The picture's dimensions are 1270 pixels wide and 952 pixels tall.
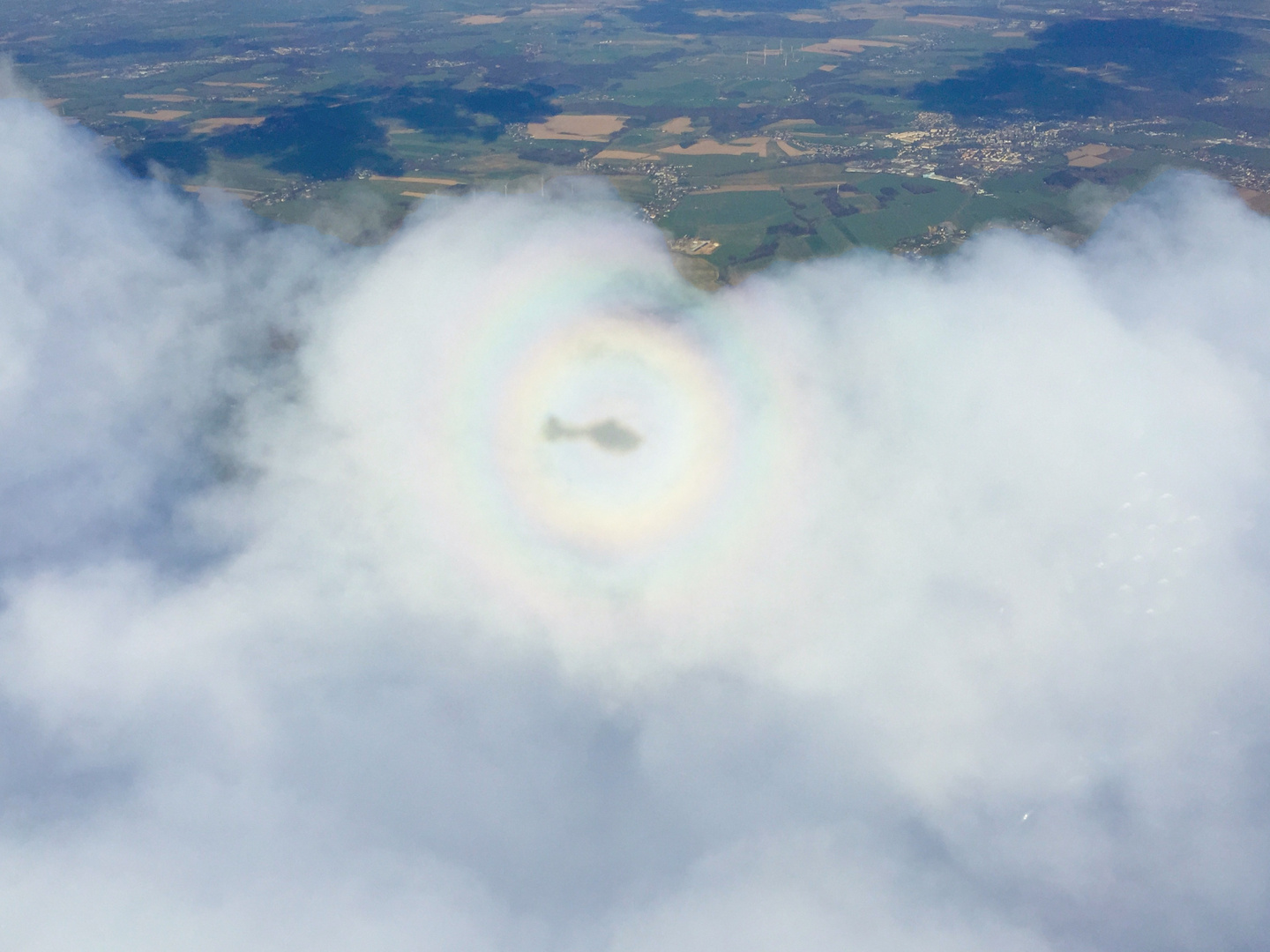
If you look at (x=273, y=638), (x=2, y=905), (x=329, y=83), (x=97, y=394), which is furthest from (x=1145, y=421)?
(x=329, y=83)

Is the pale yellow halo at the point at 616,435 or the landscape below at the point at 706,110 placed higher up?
the landscape below at the point at 706,110

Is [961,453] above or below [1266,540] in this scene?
above

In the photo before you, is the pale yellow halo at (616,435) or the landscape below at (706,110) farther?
the landscape below at (706,110)

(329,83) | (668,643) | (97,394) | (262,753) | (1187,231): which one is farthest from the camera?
(329,83)

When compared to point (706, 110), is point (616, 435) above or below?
below

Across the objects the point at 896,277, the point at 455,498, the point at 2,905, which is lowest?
the point at 2,905

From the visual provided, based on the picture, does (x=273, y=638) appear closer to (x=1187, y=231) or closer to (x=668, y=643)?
(x=668, y=643)

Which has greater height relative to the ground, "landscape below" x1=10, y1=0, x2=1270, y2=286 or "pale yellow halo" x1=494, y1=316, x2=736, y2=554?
"landscape below" x1=10, y1=0, x2=1270, y2=286

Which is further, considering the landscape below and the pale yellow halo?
the landscape below

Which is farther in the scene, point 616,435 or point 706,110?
point 706,110

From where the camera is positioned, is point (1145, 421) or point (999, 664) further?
point (1145, 421)

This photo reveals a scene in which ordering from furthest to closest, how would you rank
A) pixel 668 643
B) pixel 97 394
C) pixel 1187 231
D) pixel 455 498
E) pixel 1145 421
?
pixel 1187 231, pixel 97 394, pixel 455 498, pixel 1145 421, pixel 668 643
